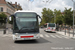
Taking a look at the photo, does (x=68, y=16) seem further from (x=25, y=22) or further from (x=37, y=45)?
(x=37, y=45)

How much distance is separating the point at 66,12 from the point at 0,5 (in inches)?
1467

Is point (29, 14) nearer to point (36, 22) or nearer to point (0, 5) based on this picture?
point (36, 22)

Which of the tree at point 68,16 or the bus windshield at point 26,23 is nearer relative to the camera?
the bus windshield at point 26,23

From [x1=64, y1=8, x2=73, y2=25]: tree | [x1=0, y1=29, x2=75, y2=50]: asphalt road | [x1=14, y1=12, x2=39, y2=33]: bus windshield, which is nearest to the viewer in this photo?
[x1=0, y1=29, x2=75, y2=50]: asphalt road

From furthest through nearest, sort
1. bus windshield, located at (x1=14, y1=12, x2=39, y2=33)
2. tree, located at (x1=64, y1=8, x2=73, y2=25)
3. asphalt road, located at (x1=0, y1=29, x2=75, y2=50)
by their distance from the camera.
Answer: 1. tree, located at (x1=64, y1=8, x2=73, y2=25)
2. bus windshield, located at (x1=14, y1=12, x2=39, y2=33)
3. asphalt road, located at (x1=0, y1=29, x2=75, y2=50)

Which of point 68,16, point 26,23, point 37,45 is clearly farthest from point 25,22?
point 68,16

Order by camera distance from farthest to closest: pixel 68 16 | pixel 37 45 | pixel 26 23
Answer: pixel 68 16, pixel 26 23, pixel 37 45

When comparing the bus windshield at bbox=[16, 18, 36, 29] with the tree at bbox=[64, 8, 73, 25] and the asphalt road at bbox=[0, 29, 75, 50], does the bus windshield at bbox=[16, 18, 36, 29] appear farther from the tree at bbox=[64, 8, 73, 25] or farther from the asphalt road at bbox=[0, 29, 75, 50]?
the tree at bbox=[64, 8, 73, 25]

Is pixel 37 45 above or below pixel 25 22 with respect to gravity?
below

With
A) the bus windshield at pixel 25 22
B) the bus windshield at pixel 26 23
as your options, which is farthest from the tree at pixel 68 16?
the bus windshield at pixel 26 23

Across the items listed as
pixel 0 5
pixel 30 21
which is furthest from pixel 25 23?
pixel 0 5

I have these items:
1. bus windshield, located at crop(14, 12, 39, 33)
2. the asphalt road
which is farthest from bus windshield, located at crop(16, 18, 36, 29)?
→ the asphalt road

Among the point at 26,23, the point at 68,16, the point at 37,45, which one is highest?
the point at 68,16

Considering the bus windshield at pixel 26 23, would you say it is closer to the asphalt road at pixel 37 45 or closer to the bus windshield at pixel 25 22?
the bus windshield at pixel 25 22
